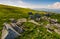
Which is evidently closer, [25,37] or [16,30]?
[25,37]

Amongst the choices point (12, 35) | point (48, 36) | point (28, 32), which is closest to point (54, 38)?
point (48, 36)

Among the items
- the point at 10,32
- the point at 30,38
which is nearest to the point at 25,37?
the point at 30,38

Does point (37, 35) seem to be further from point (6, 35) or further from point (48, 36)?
point (6, 35)

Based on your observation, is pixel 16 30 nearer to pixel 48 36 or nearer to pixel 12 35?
pixel 12 35

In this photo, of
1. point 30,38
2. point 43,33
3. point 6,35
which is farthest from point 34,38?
point 6,35

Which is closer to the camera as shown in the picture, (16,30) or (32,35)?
(32,35)

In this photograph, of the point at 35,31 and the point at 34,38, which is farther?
the point at 35,31

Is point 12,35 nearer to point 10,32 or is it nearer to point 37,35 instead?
point 10,32
